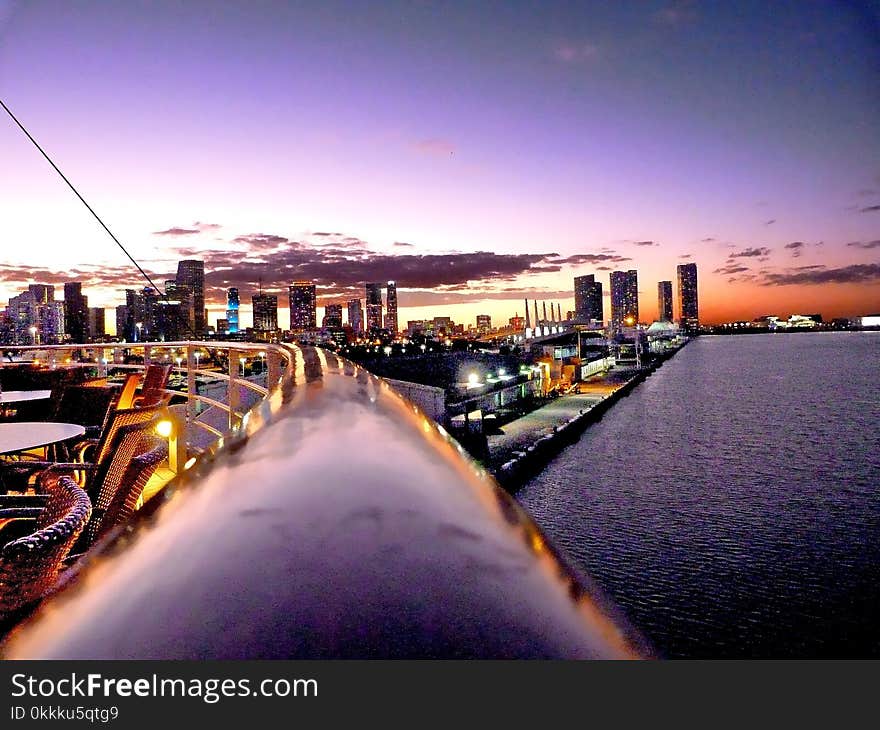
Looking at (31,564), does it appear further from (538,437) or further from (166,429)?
(538,437)

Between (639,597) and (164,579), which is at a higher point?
(164,579)

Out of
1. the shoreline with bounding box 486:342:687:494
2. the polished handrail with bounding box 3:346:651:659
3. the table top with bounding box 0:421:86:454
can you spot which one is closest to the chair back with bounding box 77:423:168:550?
the table top with bounding box 0:421:86:454

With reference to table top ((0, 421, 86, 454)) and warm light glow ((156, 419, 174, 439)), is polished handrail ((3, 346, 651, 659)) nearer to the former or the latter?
table top ((0, 421, 86, 454))

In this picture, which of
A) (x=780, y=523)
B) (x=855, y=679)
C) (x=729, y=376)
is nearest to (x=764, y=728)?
(x=855, y=679)

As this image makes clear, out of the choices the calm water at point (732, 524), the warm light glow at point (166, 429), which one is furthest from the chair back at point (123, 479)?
the warm light glow at point (166, 429)

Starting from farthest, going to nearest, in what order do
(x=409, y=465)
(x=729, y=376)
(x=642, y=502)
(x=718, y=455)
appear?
1. (x=729, y=376)
2. (x=718, y=455)
3. (x=642, y=502)
4. (x=409, y=465)

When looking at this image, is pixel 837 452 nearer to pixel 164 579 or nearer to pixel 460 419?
pixel 460 419

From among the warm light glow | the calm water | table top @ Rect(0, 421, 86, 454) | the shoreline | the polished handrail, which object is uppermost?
the polished handrail

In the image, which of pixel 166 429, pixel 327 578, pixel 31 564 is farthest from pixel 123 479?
pixel 166 429
